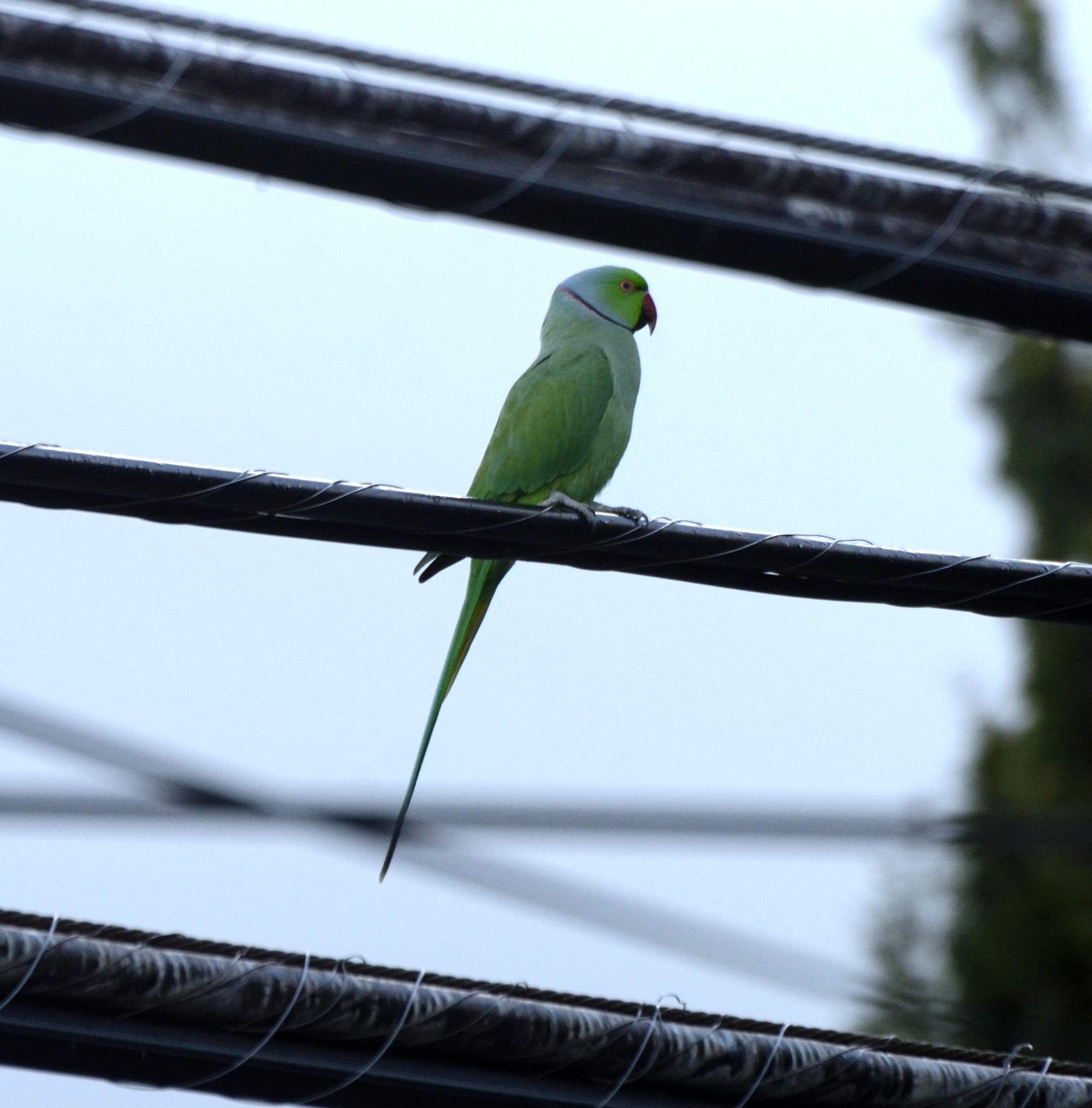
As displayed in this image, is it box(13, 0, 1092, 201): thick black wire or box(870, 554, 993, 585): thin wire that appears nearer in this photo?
box(870, 554, 993, 585): thin wire

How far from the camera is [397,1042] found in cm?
182

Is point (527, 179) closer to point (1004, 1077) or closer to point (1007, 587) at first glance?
point (1007, 587)

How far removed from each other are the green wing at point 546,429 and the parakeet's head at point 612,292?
1.29 feet

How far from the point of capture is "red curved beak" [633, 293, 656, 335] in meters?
4.16

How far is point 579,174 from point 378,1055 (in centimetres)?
198

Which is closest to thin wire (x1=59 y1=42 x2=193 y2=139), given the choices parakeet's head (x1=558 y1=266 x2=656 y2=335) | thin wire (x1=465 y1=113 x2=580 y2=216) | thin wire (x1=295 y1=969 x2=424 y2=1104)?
thin wire (x1=465 y1=113 x2=580 y2=216)

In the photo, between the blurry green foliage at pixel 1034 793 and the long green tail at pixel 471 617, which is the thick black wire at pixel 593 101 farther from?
the blurry green foliage at pixel 1034 793

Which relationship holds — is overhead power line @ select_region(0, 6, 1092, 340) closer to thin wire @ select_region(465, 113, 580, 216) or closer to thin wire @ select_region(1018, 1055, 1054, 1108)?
thin wire @ select_region(465, 113, 580, 216)

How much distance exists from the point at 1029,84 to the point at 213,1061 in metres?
9.79

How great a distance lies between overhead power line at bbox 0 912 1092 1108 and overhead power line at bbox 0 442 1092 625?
0.54 meters

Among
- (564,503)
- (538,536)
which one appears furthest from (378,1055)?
(564,503)

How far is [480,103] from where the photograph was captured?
3.04 m

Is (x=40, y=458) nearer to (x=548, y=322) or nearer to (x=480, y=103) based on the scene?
(x=480, y=103)

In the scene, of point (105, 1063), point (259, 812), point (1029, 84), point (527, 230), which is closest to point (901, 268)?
point (527, 230)
